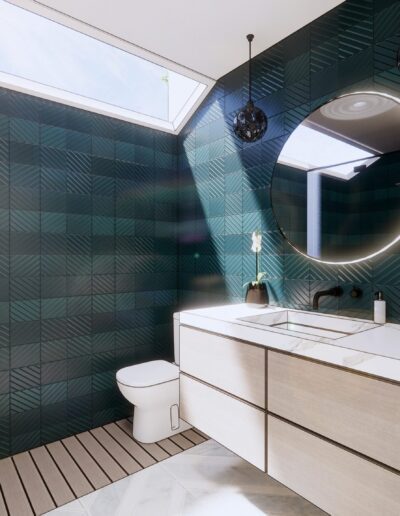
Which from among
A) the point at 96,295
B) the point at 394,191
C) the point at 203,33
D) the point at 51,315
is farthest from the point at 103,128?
the point at 394,191

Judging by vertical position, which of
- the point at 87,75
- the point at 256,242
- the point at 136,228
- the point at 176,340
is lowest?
the point at 176,340

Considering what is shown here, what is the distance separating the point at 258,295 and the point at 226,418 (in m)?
0.82

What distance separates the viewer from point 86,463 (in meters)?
2.27

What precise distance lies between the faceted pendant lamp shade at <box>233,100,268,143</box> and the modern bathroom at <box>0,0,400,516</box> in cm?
2

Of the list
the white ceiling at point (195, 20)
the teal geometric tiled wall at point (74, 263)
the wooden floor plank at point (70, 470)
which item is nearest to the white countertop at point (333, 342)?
the teal geometric tiled wall at point (74, 263)

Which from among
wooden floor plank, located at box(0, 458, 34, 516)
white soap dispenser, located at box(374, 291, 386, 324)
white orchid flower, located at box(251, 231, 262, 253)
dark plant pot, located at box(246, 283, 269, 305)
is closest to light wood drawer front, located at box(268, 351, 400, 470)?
white soap dispenser, located at box(374, 291, 386, 324)

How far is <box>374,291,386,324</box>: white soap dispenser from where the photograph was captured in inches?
71.7

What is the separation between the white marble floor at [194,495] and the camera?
1807 mm

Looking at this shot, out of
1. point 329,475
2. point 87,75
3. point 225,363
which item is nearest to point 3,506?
point 225,363

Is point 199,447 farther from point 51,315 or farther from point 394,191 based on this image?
point 394,191

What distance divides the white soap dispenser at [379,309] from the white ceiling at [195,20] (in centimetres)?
172

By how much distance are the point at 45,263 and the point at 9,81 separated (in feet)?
4.18

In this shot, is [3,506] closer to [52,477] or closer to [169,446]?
[52,477]

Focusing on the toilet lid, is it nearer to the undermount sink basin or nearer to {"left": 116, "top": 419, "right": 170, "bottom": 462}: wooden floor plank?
{"left": 116, "top": 419, "right": 170, "bottom": 462}: wooden floor plank
